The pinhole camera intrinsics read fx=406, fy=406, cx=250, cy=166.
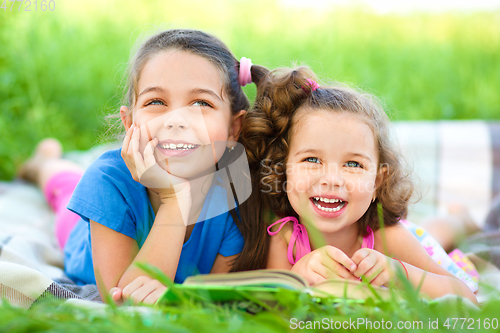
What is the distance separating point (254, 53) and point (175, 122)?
243 centimetres

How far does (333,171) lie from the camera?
1.23 metres

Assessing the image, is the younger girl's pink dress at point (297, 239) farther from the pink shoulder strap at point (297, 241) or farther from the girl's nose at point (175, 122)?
the girl's nose at point (175, 122)

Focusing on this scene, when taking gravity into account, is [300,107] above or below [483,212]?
above

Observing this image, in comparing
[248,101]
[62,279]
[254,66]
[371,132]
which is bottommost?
[62,279]

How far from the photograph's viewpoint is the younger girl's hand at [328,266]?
44.2 inches

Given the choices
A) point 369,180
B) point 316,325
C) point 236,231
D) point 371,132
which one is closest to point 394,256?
point 369,180

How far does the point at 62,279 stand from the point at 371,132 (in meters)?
1.28

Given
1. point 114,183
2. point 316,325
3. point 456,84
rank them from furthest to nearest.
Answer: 1. point 456,84
2. point 114,183
3. point 316,325

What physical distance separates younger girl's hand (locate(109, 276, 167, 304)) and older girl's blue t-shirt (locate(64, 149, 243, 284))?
0.72 feet

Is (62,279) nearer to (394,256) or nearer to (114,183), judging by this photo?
(114,183)

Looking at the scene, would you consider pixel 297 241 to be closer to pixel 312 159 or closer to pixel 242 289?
pixel 312 159

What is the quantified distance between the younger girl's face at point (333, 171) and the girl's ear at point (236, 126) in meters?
0.28

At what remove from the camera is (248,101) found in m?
1.61

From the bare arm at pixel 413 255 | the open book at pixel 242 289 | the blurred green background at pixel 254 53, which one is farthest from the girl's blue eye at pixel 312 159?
the blurred green background at pixel 254 53
